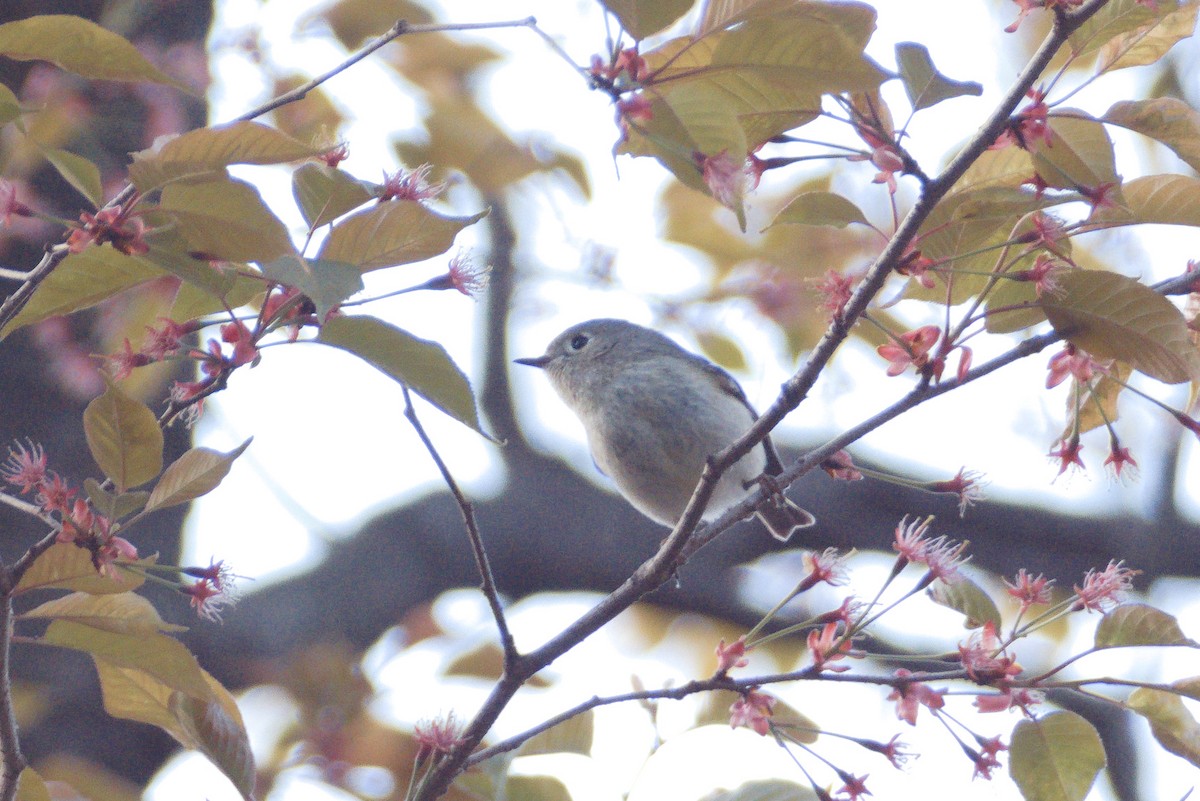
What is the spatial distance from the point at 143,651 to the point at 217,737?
29 centimetres

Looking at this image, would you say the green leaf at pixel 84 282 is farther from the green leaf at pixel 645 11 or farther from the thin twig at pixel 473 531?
the green leaf at pixel 645 11

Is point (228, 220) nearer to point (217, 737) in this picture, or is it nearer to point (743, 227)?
point (743, 227)

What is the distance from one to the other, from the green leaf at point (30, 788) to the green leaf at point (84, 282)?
2.09ft

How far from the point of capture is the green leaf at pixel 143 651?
155cm

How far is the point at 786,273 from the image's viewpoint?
4473 mm

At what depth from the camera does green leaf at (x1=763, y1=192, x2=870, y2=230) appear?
1672 mm

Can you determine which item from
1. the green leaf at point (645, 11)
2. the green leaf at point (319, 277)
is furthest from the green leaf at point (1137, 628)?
the green leaf at point (319, 277)

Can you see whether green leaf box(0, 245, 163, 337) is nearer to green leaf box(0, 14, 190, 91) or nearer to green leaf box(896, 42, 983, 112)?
green leaf box(0, 14, 190, 91)

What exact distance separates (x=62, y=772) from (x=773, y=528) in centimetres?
233

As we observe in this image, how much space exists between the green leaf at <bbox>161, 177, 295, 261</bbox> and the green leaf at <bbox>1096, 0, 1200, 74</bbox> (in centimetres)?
115

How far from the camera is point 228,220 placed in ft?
4.39

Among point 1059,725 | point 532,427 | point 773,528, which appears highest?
point 532,427

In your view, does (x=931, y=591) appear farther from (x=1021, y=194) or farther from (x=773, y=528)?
(x=773, y=528)

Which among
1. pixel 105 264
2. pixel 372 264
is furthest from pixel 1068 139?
pixel 105 264
